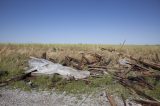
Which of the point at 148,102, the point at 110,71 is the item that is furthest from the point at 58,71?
the point at 148,102

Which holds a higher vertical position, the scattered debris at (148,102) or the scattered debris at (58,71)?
the scattered debris at (58,71)

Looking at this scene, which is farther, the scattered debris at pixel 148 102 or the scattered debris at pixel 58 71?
the scattered debris at pixel 58 71

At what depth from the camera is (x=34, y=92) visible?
8.44 meters

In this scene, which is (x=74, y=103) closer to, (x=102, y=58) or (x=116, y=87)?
(x=116, y=87)

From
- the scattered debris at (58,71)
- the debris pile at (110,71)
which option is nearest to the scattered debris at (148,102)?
the debris pile at (110,71)

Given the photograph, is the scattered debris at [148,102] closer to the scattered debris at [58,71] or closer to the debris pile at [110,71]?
the debris pile at [110,71]

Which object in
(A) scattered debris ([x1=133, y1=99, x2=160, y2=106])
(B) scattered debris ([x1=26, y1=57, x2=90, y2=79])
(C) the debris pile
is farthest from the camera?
(B) scattered debris ([x1=26, y1=57, x2=90, y2=79])

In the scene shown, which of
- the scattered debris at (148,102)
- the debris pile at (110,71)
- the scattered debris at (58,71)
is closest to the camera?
the scattered debris at (148,102)

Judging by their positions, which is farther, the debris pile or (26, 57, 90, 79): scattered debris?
(26, 57, 90, 79): scattered debris

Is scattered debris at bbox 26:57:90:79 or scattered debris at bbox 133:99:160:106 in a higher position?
scattered debris at bbox 26:57:90:79

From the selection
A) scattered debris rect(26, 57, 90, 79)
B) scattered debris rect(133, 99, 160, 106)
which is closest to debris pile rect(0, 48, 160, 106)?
A: scattered debris rect(26, 57, 90, 79)

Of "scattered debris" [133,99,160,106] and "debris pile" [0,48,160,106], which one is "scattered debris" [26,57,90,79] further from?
"scattered debris" [133,99,160,106]

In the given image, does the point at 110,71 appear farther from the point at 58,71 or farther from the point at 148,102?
the point at 148,102

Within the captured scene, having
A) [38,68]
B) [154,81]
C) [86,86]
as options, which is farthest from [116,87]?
[38,68]
